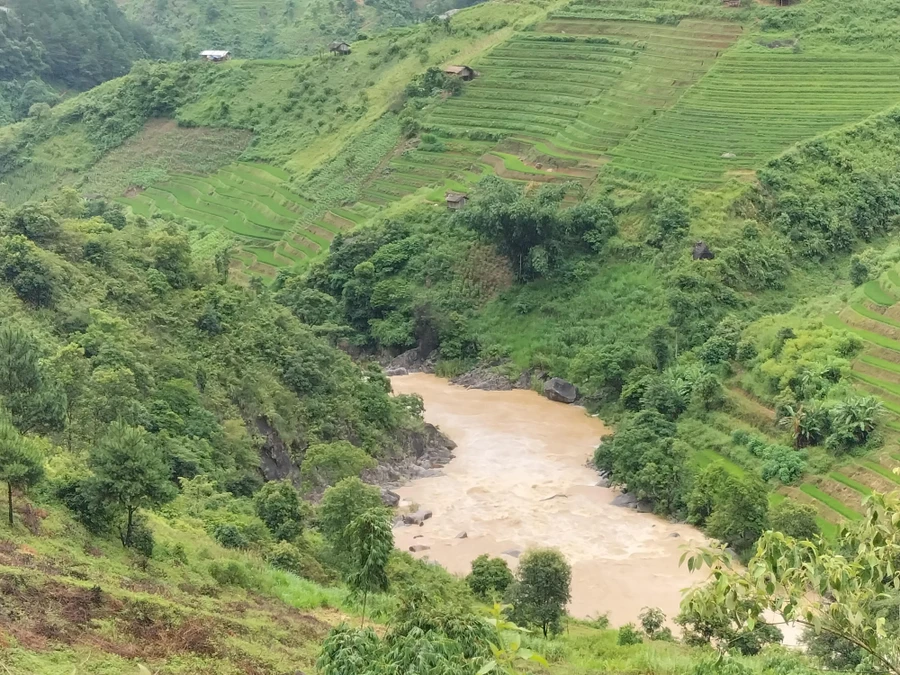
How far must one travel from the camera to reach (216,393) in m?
28.8

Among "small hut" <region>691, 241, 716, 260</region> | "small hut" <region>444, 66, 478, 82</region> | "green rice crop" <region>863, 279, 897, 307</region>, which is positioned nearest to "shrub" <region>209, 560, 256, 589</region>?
"green rice crop" <region>863, 279, 897, 307</region>

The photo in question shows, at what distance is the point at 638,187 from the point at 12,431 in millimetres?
30695

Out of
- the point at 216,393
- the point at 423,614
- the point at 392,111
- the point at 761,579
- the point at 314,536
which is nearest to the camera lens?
the point at 761,579

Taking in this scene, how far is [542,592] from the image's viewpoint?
1916cm

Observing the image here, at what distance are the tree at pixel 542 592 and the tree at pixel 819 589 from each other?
39.1 ft

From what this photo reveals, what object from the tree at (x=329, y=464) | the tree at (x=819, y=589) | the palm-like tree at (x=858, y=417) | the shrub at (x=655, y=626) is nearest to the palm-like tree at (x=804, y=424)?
the palm-like tree at (x=858, y=417)

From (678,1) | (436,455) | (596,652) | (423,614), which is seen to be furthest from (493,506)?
(678,1)

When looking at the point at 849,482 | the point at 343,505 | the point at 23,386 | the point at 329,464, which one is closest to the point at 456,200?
the point at 329,464

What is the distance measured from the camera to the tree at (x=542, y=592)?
1894 centimetres

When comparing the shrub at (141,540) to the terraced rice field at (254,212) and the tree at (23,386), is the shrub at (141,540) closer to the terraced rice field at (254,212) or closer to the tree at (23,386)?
the tree at (23,386)

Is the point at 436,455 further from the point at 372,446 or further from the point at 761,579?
the point at 761,579

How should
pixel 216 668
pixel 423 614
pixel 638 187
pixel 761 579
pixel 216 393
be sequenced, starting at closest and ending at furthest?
pixel 761 579, pixel 423 614, pixel 216 668, pixel 216 393, pixel 638 187

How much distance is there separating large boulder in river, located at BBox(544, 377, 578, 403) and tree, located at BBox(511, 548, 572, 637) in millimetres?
17531

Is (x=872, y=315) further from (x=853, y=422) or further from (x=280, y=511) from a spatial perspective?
(x=280, y=511)
